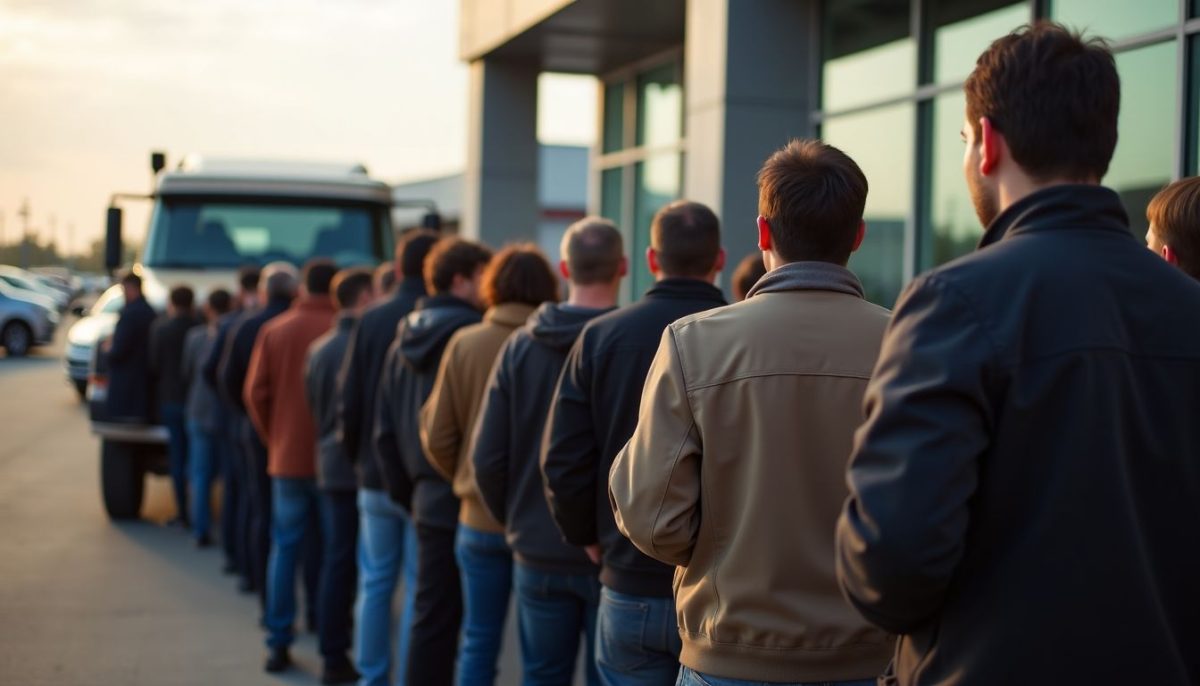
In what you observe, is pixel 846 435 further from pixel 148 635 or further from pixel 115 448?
pixel 115 448

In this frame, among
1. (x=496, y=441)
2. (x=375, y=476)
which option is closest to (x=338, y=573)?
(x=375, y=476)

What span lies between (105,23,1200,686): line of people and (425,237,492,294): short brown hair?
54 centimetres

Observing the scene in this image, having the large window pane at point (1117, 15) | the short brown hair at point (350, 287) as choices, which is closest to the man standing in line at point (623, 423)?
the short brown hair at point (350, 287)

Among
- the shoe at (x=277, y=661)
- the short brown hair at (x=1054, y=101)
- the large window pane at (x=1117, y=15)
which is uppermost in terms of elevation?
the large window pane at (x=1117, y=15)

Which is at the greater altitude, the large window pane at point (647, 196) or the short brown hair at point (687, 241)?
the large window pane at point (647, 196)

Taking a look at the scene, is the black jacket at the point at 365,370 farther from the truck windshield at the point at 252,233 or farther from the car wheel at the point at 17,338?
the car wheel at the point at 17,338

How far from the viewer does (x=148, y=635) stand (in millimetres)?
6922

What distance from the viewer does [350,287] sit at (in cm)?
653

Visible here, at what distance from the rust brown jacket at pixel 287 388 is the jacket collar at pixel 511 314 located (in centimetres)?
215

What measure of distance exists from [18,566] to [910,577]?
8184mm

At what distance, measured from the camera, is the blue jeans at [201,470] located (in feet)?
30.7

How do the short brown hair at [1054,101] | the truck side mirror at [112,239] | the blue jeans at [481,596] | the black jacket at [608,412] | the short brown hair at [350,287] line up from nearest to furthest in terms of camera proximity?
the short brown hair at [1054,101] → the black jacket at [608,412] → the blue jeans at [481,596] → the short brown hair at [350,287] → the truck side mirror at [112,239]

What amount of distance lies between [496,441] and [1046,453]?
2.63 meters

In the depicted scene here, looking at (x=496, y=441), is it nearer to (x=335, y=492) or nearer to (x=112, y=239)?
(x=335, y=492)
